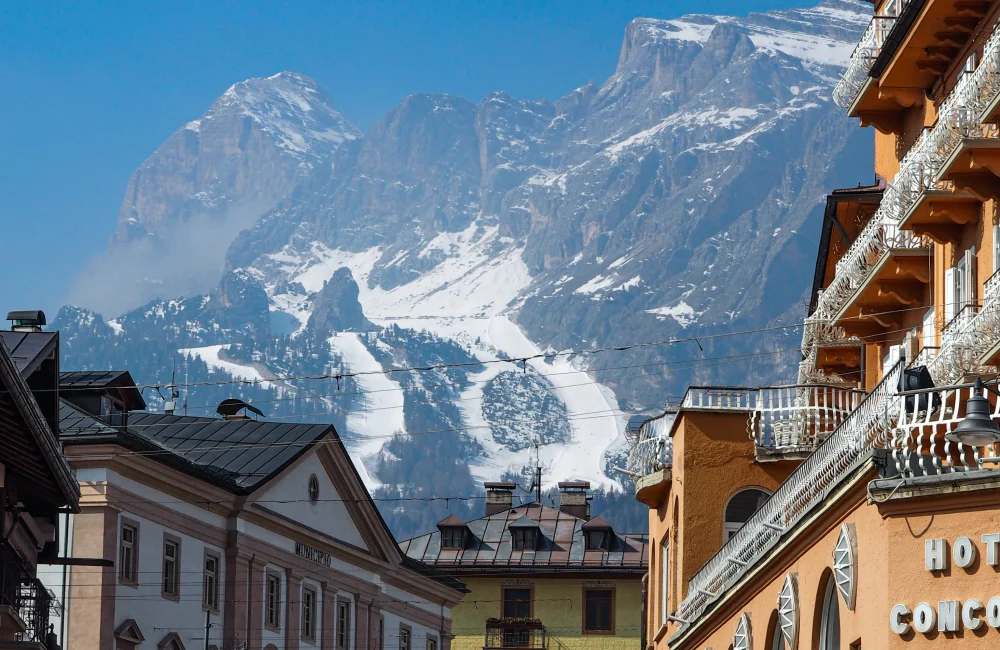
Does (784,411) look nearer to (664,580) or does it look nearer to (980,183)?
(664,580)

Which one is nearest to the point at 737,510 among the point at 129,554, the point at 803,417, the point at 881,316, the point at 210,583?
the point at 803,417

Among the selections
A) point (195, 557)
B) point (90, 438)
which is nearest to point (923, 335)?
point (90, 438)

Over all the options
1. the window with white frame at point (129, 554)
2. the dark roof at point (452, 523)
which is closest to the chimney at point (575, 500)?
the dark roof at point (452, 523)

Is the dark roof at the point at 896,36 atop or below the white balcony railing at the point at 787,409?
atop

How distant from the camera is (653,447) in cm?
4359

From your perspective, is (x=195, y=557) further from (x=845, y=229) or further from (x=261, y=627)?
(x=845, y=229)

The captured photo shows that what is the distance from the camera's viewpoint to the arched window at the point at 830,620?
25344 mm

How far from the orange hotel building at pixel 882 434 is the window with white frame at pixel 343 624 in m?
24.2

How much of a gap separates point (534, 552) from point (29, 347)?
63.3 m

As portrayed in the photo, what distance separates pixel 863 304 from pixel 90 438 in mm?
24153

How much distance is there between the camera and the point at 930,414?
23.1m

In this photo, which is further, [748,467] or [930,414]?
[748,467]

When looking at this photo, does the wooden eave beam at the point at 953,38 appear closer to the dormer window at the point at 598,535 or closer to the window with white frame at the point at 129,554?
the window with white frame at the point at 129,554

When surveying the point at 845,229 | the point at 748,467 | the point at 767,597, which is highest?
the point at 845,229
